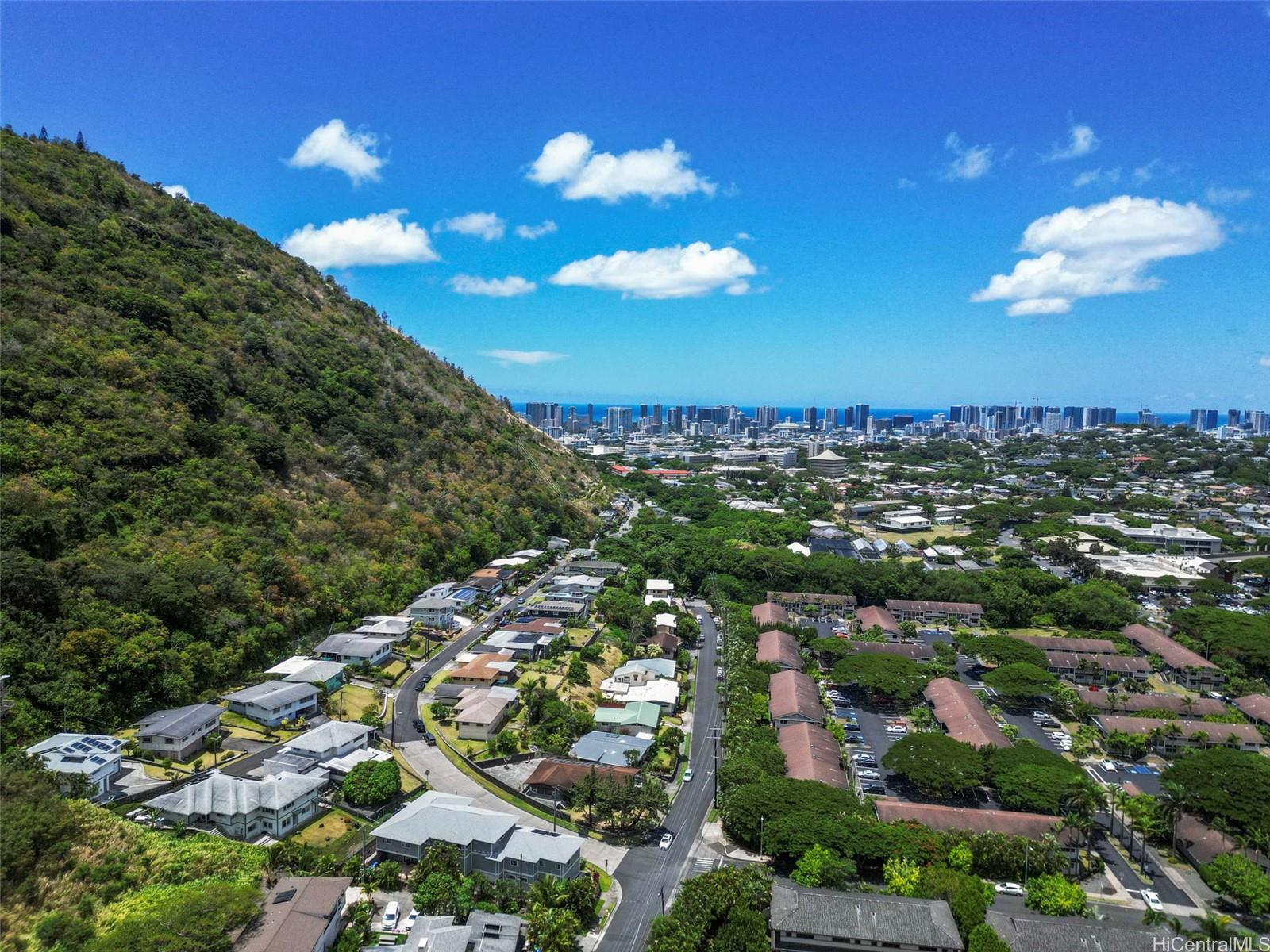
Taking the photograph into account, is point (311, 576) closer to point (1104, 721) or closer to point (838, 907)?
point (838, 907)

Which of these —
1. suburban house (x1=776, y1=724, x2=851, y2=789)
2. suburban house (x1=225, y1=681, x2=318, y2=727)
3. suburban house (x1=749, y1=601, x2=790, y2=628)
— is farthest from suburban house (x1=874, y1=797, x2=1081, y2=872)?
suburban house (x1=225, y1=681, x2=318, y2=727)

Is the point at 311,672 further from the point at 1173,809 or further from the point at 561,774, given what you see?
the point at 1173,809

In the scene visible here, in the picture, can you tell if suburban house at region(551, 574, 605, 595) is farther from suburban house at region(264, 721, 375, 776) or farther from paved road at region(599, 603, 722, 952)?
suburban house at region(264, 721, 375, 776)

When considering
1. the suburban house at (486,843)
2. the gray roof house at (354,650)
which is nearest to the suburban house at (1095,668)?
the suburban house at (486,843)

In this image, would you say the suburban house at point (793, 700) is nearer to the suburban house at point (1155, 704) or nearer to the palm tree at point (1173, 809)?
the palm tree at point (1173, 809)

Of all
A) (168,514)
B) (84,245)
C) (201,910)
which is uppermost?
(84,245)

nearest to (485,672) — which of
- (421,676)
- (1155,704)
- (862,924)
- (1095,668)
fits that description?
(421,676)

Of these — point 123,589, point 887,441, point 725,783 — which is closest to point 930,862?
point 725,783
